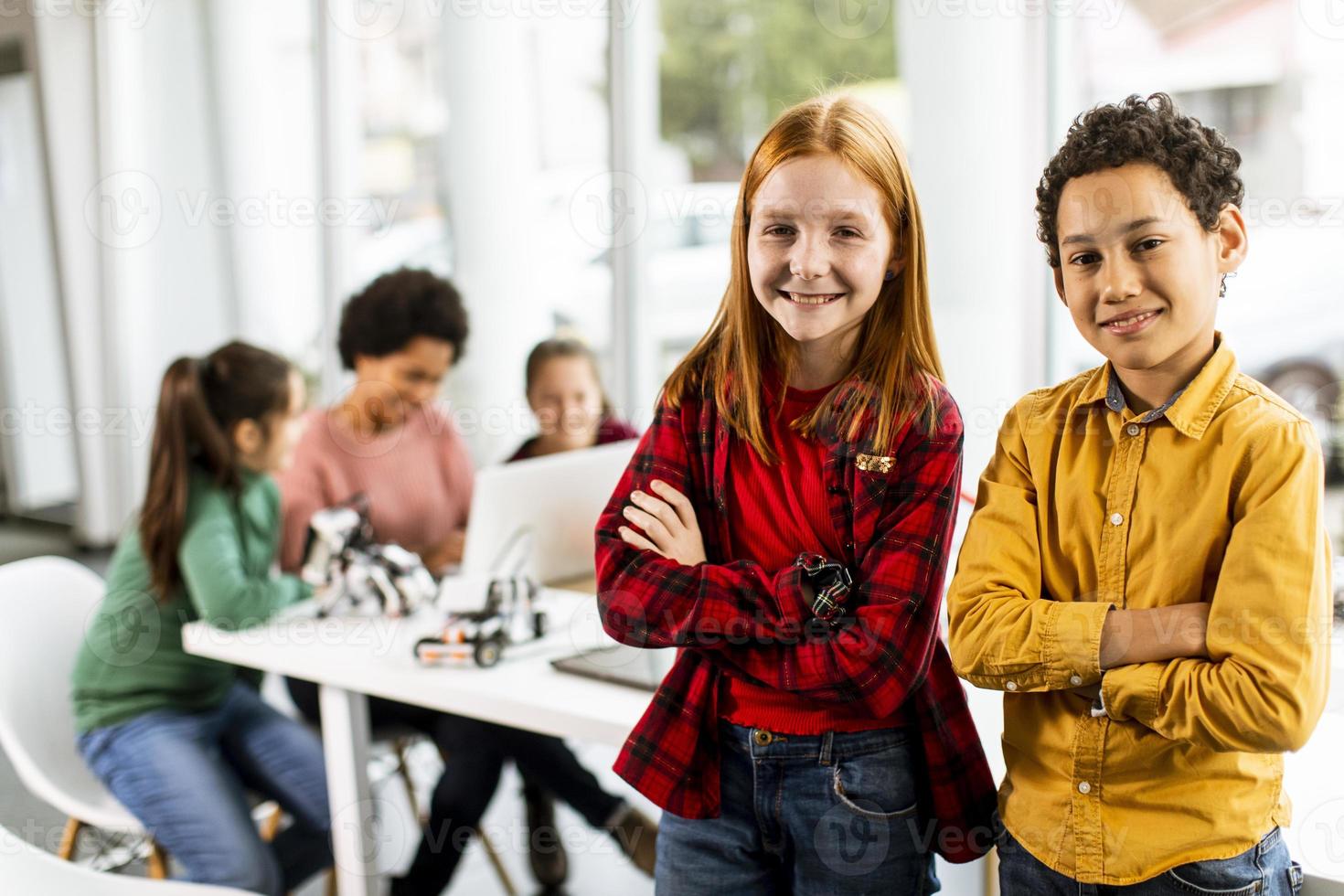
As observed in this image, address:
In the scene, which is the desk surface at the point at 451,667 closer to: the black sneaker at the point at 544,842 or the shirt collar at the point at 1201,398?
the black sneaker at the point at 544,842

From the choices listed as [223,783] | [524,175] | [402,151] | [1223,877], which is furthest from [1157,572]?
[402,151]

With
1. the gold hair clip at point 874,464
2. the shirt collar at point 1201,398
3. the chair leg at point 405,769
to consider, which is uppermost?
the shirt collar at point 1201,398

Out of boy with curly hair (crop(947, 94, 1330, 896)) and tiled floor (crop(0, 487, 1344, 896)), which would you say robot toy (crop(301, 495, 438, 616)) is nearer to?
tiled floor (crop(0, 487, 1344, 896))

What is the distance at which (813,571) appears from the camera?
130 cm

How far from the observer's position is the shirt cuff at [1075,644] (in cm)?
114

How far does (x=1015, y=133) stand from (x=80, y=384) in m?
4.37

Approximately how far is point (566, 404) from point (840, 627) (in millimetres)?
1675

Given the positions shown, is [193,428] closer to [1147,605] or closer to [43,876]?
[43,876]

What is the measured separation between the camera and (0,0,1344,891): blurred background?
9.80 ft

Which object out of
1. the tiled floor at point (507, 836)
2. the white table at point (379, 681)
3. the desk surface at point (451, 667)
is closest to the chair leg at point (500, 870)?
the tiled floor at point (507, 836)

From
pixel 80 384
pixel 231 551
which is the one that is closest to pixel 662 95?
pixel 231 551

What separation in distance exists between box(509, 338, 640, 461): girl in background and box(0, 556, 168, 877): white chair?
1.07 m

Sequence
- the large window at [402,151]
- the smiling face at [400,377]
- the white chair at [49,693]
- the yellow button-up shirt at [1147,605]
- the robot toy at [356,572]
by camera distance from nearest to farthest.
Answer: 1. the yellow button-up shirt at [1147,605]
2. the white chair at [49,693]
3. the robot toy at [356,572]
4. the smiling face at [400,377]
5. the large window at [402,151]

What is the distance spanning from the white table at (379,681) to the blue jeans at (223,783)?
14cm
